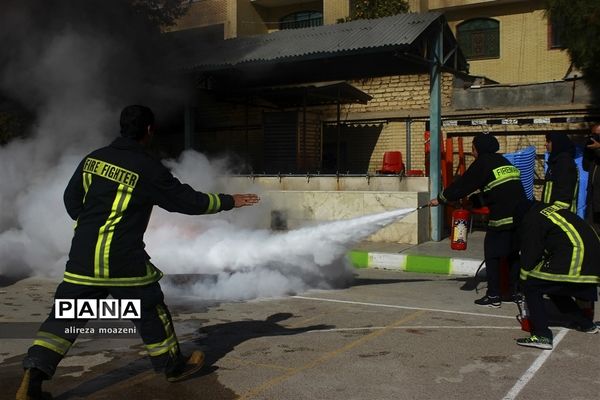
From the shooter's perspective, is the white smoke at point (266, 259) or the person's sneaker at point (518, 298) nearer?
the person's sneaker at point (518, 298)

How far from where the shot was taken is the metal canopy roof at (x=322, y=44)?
37.0 feet

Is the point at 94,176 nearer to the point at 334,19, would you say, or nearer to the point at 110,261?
the point at 110,261

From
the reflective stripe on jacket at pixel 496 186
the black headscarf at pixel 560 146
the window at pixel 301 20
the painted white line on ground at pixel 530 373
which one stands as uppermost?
the window at pixel 301 20

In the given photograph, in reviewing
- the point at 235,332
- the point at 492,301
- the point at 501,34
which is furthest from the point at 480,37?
the point at 235,332

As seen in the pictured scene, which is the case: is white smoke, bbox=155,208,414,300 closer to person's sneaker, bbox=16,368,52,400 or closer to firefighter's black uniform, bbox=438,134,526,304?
firefighter's black uniform, bbox=438,134,526,304

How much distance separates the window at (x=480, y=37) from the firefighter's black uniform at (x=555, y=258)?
58.2 feet

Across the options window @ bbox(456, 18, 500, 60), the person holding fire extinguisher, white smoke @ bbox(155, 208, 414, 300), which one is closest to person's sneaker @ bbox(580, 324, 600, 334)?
the person holding fire extinguisher

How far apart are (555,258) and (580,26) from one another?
7.72 metres

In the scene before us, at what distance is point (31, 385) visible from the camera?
3318mm

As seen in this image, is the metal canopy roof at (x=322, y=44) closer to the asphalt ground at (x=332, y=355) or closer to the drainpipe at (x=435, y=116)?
the drainpipe at (x=435, y=116)

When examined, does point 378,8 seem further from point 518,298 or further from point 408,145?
point 518,298

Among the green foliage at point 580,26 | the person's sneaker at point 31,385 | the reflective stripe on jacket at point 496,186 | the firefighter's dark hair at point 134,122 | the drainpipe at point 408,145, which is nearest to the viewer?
the person's sneaker at point 31,385

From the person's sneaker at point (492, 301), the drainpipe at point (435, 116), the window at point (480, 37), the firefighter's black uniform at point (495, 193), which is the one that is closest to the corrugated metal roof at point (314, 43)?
the drainpipe at point (435, 116)

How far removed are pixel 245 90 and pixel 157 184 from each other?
39.6 feet
